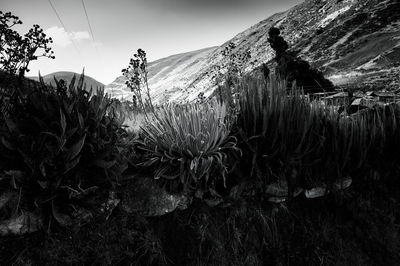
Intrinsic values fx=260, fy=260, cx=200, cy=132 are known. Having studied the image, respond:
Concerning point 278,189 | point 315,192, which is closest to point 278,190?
point 278,189

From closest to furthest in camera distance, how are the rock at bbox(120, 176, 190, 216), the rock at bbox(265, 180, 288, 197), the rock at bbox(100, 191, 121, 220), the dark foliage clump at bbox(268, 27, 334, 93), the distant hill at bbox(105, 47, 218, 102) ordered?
the rock at bbox(100, 191, 121, 220) → the rock at bbox(120, 176, 190, 216) → the rock at bbox(265, 180, 288, 197) → the dark foliage clump at bbox(268, 27, 334, 93) → the distant hill at bbox(105, 47, 218, 102)

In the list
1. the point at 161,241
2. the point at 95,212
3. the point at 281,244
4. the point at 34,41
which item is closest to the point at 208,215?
the point at 161,241

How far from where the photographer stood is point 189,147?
87.6 inches

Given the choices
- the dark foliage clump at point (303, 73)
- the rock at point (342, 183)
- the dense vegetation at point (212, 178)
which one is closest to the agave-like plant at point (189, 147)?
the dense vegetation at point (212, 178)

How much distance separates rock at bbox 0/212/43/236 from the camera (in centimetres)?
163

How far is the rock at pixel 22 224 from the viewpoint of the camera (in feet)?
5.34

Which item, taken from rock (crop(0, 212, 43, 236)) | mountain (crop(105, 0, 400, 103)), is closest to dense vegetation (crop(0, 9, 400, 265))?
rock (crop(0, 212, 43, 236))

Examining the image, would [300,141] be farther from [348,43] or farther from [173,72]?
[173,72]

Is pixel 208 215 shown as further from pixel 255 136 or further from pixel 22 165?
pixel 22 165

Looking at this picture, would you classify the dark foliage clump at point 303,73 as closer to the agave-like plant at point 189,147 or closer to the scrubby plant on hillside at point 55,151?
the agave-like plant at point 189,147

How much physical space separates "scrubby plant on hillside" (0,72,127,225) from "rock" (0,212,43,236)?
2.3 inches

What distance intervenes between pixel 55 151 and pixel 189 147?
1001 mm

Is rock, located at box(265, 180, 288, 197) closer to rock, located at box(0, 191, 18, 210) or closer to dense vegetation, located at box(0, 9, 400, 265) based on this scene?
dense vegetation, located at box(0, 9, 400, 265)

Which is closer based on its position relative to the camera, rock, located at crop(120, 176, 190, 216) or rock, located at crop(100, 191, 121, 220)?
rock, located at crop(100, 191, 121, 220)
